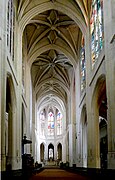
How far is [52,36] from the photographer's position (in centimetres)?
2969

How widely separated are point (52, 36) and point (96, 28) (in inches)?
396

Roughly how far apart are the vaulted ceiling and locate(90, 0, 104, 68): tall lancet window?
1.50 m

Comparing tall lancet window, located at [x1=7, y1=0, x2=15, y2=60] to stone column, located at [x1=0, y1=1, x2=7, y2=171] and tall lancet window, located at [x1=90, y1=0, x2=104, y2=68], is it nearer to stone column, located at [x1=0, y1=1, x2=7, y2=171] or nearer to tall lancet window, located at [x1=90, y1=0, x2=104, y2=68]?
stone column, located at [x1=0, y1=1, x2=7, y2=171]

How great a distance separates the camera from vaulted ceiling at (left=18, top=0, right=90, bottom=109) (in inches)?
898

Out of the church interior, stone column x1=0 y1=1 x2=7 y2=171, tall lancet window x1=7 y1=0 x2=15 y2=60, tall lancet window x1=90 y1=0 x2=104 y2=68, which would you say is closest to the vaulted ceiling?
the church interior

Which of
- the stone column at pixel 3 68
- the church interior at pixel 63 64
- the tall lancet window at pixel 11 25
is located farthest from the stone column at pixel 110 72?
the tall lancet window at pixel 11 25

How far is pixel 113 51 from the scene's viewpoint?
47.6 ft

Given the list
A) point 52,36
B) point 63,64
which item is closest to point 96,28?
point 52,36

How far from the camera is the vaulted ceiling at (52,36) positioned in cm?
2281

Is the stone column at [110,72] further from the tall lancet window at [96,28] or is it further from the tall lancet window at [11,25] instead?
the tall lancet window at [11,25]

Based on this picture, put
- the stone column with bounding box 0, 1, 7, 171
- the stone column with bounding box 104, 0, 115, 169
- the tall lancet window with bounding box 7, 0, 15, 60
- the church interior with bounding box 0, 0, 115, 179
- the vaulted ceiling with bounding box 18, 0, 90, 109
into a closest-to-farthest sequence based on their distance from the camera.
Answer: the stone column with bounding box 104, 0, 115, 169 < the stone column with bounding box 0, 1, 7, 171 < the church interior with bounding box 0, 0, 115, 179 < the tall lancet window with bounding box 7, 0, 15, 60 < the vaulted ceiling with bounding box 18, 0, 90, 109

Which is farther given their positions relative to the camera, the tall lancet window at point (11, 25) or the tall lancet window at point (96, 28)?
the tall lancet window at point (11, 25)

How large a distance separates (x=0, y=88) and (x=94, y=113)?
894 cm

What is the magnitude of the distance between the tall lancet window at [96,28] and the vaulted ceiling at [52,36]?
1501 mm
